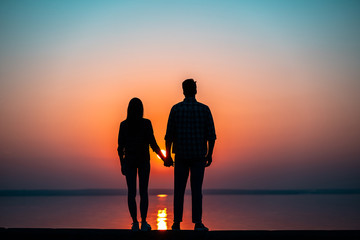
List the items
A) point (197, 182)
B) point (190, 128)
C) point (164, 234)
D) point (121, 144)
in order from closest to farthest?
point (164, 234), point (197, 182), point (190, 128), point (121, 144)

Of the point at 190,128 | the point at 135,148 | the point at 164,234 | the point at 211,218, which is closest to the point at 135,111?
the point at 135,148

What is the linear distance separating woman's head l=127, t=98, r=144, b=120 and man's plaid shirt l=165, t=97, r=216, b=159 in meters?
0.57

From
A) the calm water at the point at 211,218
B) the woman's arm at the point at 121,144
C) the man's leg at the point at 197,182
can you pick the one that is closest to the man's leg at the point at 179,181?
the man's leg at the point at 197,182

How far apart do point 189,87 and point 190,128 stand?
0.73 metres

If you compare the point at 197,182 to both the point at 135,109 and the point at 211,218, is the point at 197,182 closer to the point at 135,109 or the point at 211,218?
the point at 135,109

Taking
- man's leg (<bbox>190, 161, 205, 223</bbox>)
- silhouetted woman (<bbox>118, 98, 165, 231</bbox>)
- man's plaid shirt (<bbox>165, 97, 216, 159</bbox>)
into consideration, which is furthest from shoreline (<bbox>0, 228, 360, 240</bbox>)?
man's plaid shirt (<bbox>165, 97, 216, 159</bbox>)

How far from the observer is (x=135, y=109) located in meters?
7.68

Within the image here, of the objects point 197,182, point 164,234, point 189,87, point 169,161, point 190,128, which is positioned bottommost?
point 164,234

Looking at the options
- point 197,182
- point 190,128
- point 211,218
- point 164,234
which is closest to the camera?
point 164,234

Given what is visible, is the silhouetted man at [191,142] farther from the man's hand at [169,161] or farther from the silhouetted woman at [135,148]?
the silhouetted woman at [135,148]

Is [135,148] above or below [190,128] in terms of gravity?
below

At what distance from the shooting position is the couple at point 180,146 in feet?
24.2

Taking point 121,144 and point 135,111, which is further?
point 121,144

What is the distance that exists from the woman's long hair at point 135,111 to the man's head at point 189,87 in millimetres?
863
